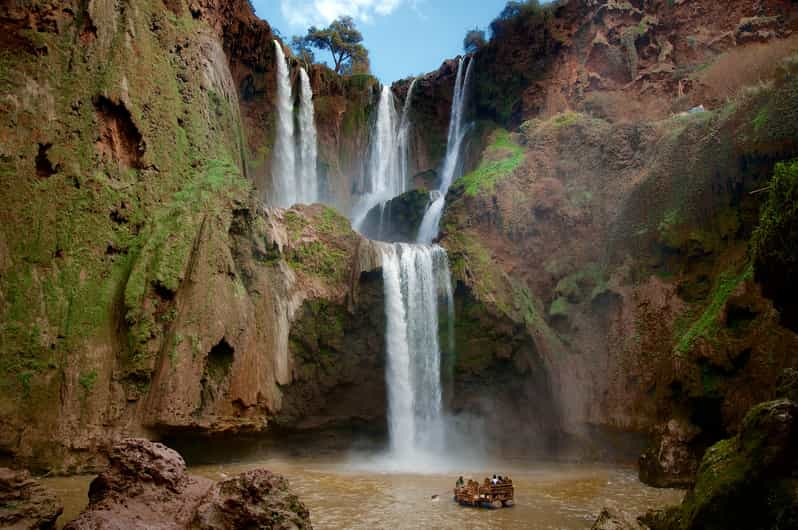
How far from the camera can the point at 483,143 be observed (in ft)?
118

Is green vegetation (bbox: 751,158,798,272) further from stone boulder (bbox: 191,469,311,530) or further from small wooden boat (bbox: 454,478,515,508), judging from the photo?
stone boulder (bbox: 191,469,311,530)

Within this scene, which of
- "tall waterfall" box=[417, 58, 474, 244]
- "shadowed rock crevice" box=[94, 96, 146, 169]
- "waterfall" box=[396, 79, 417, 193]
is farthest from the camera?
"waterfall" box=[396, 79, 417, 193]

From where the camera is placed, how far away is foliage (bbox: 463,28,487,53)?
1569 inches

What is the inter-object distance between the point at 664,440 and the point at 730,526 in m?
10.2

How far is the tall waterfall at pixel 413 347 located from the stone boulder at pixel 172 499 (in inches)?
518

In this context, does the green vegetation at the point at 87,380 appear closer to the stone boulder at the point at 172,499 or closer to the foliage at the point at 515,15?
the stone boulder at the point at 172,499

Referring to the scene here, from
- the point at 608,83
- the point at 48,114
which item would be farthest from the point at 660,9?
the point at 48,114

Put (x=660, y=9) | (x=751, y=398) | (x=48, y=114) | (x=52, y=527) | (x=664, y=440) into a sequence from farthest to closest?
1. (x=660, y=9)
2. (x=48, y=114)
3. (x=664, y=440)
4. (x=751, y=398)
5. (x=52, y=527)

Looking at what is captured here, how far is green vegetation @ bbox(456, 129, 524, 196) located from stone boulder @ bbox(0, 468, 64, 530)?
73.3ft

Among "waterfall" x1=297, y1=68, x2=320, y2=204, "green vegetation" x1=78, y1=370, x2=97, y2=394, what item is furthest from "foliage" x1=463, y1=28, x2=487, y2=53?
"green vegetation" x1=78, y1=370, x2=97, y2=394

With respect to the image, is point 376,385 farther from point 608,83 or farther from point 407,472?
point 608,83

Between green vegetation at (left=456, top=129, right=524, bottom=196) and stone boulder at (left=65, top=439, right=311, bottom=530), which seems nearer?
stone boulder at (left=65, top=439, right=311, bottom=530)

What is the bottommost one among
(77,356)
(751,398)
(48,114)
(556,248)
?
(751,398)

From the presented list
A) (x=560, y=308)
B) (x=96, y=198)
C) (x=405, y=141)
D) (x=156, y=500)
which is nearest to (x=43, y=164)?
(x=96, y=198)
